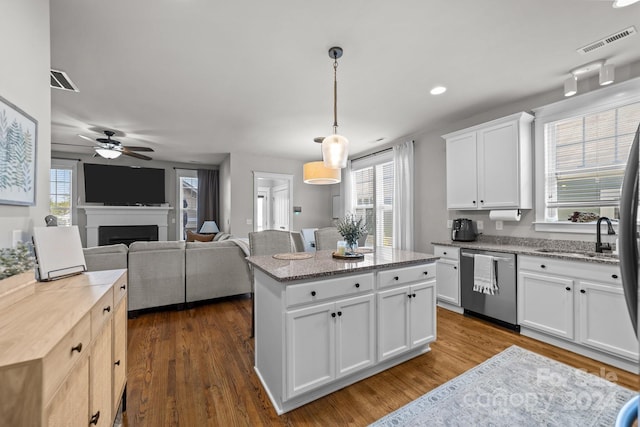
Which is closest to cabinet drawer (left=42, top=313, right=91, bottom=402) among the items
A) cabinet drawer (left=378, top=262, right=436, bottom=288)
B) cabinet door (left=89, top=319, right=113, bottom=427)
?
cabinet door (left=89, top=319, right=113, bottom=427)

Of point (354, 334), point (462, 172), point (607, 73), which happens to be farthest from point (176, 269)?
point (607, 73)

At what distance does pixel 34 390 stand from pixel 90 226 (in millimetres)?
6713

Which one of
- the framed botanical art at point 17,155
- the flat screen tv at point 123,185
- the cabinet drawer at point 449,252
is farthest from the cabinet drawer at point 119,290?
the flat screen tv at point 123,185

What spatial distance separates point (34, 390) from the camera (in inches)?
27.5

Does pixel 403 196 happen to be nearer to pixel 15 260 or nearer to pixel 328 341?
pixel 328 341

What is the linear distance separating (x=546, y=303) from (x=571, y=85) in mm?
2113

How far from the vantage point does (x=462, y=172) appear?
3592mm

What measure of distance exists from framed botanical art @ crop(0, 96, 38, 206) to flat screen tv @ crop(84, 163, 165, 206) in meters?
5.61

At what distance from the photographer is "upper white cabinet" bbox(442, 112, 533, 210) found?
3053 mm

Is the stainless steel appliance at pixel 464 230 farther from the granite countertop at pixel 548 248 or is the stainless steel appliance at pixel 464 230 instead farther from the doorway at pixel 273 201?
the doorway at pixel 273 201

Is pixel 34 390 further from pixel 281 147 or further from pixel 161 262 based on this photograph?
pixel 281 147

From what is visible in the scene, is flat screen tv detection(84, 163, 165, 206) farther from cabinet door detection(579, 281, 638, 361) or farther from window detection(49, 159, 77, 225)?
cabinet door detection(579, 281, 638, 361)

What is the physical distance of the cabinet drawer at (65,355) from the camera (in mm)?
740

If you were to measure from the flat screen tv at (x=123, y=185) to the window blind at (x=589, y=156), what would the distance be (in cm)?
743
